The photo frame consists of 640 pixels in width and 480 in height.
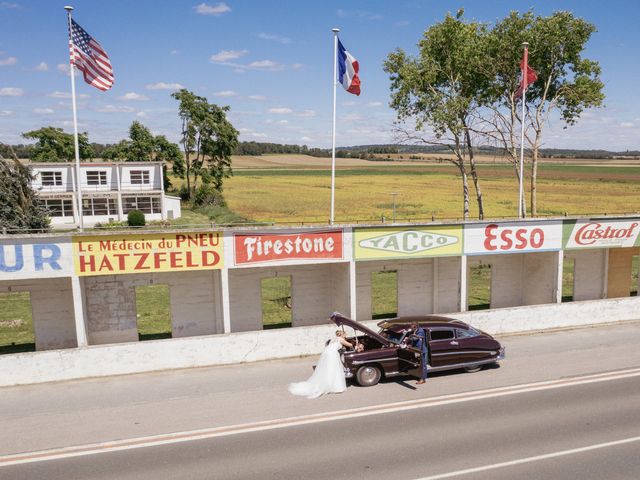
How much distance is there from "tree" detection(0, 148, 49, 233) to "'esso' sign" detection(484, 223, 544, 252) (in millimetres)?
28333

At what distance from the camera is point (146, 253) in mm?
15516

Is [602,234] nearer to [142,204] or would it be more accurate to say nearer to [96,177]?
[142,204]

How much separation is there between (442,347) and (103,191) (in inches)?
1836

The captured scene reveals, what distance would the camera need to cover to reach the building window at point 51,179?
51719mm

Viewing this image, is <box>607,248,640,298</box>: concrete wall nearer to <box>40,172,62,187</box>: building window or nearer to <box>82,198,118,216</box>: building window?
<box>82,198,118,216</box>: building window

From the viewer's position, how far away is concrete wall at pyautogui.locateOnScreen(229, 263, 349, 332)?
59.7ft

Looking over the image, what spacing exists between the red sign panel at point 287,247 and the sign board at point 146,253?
74cm

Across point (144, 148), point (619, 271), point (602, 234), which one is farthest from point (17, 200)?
point (144, 148)

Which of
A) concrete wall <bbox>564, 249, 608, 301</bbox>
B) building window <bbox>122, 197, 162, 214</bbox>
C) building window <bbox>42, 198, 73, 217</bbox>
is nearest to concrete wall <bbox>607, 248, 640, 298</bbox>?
concrete wall <bbox>564, 249, 608, 301</bbox>

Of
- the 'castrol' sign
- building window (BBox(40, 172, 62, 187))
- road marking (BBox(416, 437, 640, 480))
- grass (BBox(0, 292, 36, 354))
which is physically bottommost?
grass (BBox(0, 292, 36, 354))

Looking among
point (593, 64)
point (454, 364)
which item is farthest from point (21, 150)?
point (454, 364)

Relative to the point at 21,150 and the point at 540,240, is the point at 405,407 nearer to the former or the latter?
the point at 540,240

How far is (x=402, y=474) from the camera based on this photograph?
9320 mm

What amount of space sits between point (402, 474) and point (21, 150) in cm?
16041
